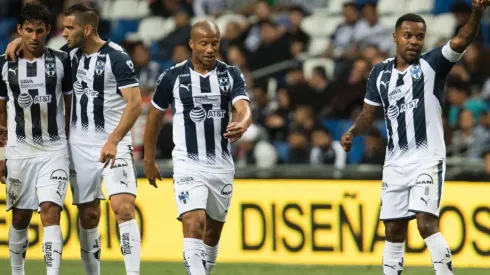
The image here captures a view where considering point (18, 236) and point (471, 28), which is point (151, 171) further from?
point (471, 28)

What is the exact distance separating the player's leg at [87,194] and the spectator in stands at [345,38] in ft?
26.2

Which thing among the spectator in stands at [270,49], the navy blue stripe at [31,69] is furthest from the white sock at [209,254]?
the spectator in stands at [270,49]

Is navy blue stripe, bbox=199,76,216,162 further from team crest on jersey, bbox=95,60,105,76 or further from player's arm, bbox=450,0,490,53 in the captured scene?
player's arm, bbox=450,0,490,53

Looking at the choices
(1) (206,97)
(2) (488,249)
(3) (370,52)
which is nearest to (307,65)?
(3) (370,52)

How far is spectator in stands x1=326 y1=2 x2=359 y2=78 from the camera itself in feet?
56.1

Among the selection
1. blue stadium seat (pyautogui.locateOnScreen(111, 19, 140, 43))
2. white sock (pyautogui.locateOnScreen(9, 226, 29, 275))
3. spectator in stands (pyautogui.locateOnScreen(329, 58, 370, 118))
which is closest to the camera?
white sock (pyautogui.locateOnScreen(9, 226, 29, 275))

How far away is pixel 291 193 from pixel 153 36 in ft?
22.3

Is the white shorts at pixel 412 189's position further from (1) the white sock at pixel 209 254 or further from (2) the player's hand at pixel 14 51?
(2) the player's hand at pixel 14 51

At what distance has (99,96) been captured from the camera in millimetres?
9461

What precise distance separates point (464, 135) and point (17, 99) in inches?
287

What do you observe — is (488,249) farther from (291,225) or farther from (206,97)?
(206,97)

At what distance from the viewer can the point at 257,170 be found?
13.8 metres

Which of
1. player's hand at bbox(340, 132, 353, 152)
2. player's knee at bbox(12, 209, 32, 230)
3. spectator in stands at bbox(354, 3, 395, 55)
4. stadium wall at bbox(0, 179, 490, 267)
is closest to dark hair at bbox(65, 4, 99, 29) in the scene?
player's knee at bbox(12, 209, 32, 230)

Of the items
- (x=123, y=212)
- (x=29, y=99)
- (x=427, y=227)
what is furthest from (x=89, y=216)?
(x=427, y=227)
